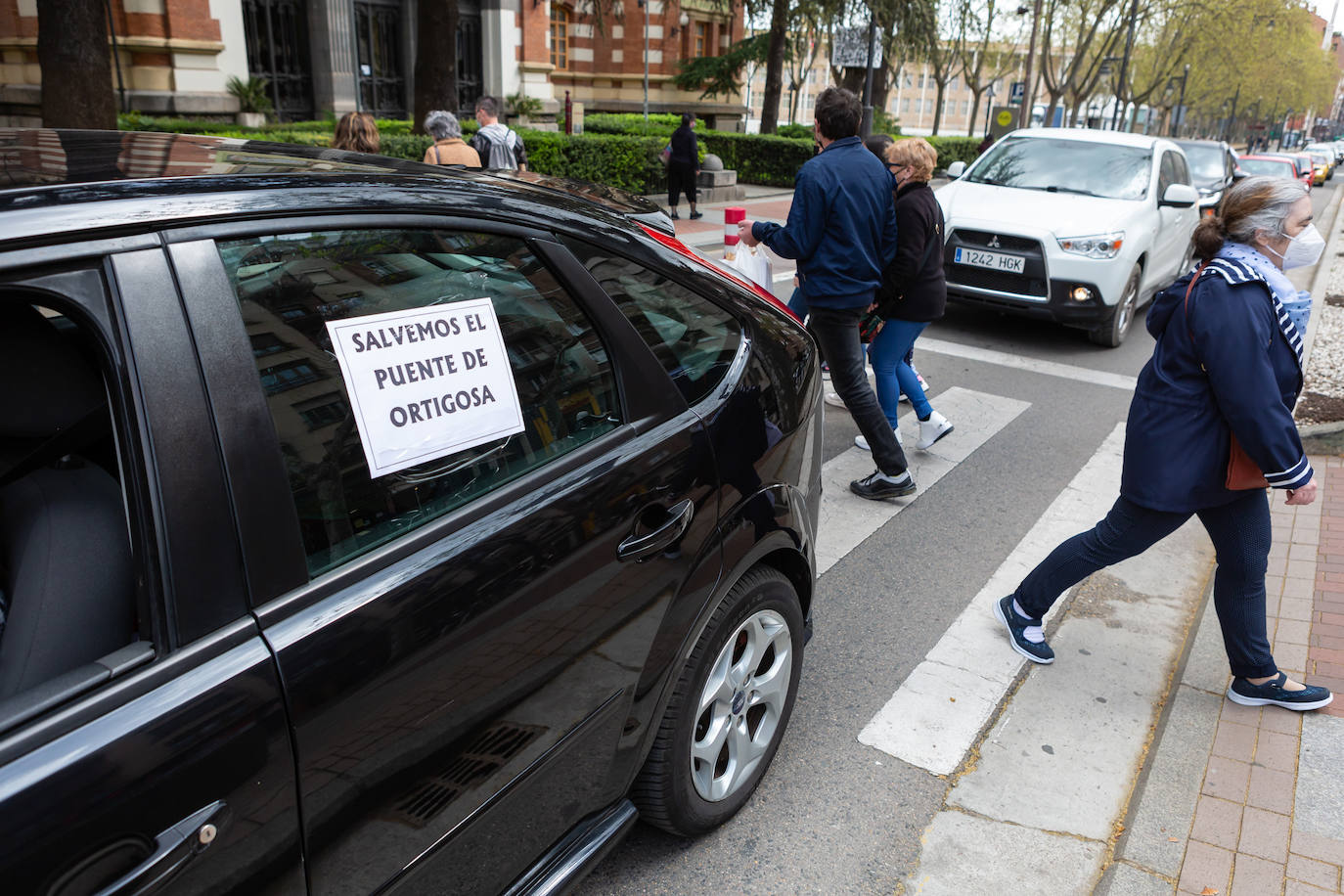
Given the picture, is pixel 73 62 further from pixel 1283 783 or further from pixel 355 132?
pixel 1283 783

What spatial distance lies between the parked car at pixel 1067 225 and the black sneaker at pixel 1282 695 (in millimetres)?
5362

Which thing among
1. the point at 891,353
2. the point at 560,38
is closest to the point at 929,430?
the point at 891,353

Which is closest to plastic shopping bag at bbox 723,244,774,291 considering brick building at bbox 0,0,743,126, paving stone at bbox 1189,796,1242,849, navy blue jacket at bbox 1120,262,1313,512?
navy blue jacket at bbox 1120,262,1313,512

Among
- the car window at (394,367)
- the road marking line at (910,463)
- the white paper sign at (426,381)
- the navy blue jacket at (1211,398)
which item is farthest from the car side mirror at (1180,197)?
the white paper sign at (426,381)

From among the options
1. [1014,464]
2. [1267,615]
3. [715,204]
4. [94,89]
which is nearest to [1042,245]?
[1014,464]

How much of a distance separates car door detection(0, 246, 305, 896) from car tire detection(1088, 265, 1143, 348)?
8.30m

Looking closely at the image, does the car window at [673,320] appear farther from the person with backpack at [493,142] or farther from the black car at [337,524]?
the person with backpack at [493,142]

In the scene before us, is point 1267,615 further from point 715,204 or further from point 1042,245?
point 715,204

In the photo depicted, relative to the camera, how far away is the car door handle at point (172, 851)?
3.78 ft

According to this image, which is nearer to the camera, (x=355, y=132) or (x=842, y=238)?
(x=842, y=238)

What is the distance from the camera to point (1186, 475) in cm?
299

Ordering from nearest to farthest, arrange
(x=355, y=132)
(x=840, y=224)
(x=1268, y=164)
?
(x=840, y=224), (x=355, y=132), (x=1268, y=164)

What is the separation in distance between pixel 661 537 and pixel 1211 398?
1946mm

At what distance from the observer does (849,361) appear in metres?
4.71
